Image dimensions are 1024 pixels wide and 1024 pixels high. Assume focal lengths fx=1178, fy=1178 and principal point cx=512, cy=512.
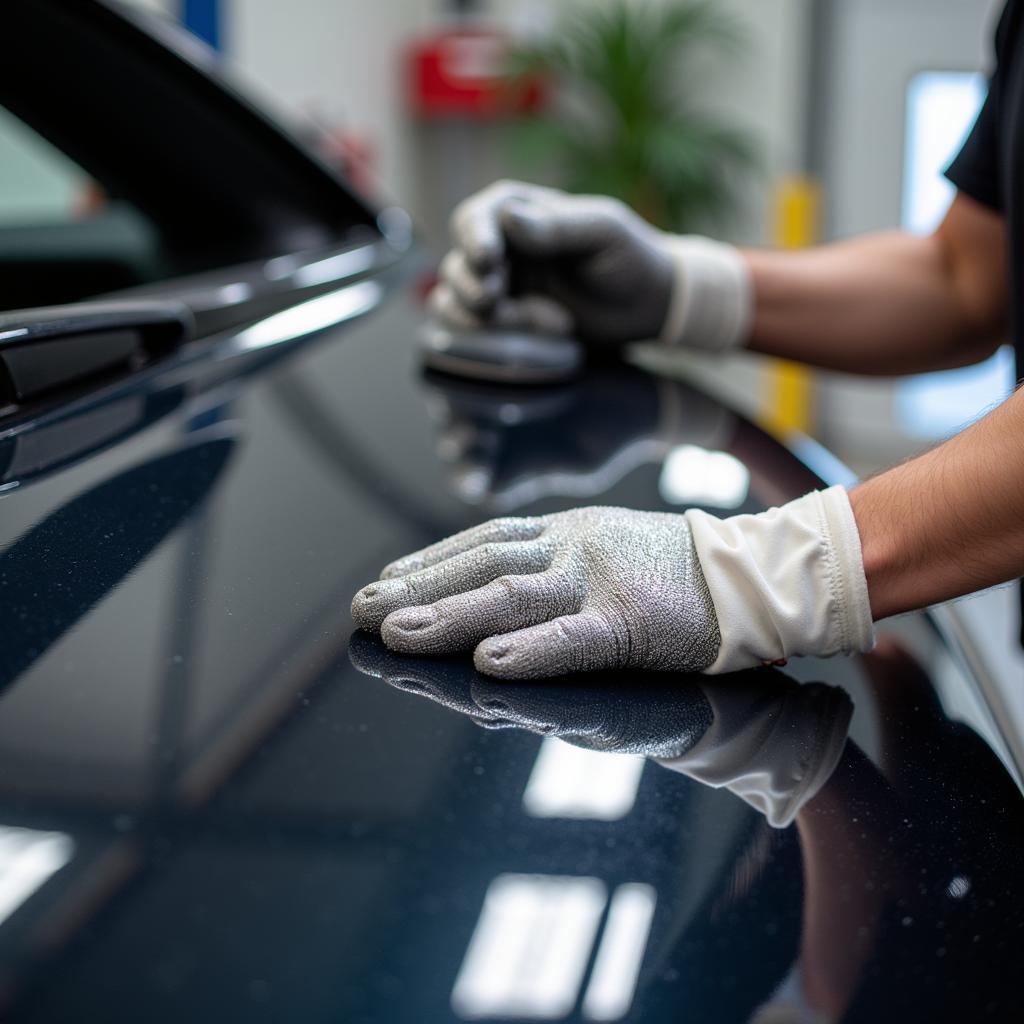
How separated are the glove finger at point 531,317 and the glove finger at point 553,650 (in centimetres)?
60

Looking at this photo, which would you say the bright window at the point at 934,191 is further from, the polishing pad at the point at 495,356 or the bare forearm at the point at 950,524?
the bare forearm at the point at 950,524

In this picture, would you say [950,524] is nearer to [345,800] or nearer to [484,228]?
[345,800]

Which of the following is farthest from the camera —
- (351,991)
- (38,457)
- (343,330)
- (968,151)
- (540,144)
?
(540,144)

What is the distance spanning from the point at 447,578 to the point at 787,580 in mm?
186

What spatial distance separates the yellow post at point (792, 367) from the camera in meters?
3.70

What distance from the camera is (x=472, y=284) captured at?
1137mm

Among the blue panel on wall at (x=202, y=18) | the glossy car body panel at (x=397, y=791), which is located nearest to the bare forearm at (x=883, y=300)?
the glossy car body panel at (x=397, y=791)

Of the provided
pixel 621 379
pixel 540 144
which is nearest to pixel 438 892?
pixel 621 379

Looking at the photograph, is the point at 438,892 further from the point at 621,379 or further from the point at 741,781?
the point at 621,379

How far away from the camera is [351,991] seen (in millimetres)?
357

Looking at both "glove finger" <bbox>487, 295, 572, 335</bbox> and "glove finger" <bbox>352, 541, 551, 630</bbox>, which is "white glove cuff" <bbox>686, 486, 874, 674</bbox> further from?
"glove finger" <bbox>487, 295, 572, 335</bbox>

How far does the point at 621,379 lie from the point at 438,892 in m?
0.82

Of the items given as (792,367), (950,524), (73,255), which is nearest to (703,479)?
(950,524)

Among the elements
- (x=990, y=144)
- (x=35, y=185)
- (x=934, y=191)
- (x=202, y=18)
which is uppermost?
(x=202, y=18)
